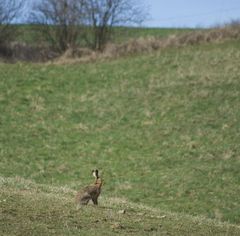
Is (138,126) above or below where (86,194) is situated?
below

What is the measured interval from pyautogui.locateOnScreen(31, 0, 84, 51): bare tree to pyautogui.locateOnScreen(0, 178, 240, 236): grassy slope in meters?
38.5

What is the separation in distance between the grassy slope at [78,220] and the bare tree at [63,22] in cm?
3850

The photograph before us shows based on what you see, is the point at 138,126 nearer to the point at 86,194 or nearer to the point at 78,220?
the point at 86,194

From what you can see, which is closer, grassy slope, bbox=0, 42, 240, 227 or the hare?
the hare

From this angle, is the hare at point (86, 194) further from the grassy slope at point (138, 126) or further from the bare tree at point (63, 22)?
the bare tree at point (63, 22)

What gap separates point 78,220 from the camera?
10672 mm

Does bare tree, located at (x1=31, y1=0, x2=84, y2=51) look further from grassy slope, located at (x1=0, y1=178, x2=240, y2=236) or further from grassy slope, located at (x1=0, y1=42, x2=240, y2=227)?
grassy slope, located at (x1=0, y1=178, x2=240, y2=236)

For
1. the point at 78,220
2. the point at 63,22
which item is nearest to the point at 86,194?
the point at 78,220

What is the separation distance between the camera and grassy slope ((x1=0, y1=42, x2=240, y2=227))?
2239 cm

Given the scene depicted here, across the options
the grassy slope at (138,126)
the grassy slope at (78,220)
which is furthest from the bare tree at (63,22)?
the grassy slope at (78,220)

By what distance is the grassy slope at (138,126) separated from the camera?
2239 cm

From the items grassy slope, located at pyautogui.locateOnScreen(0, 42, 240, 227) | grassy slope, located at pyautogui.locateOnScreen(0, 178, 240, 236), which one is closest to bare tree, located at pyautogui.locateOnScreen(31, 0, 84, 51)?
grassy slope, located at pyautogui.locateOnScreen(0, 42, 240, 227)

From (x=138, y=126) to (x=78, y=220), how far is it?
18.9 metres

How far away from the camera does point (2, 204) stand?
11.1m
